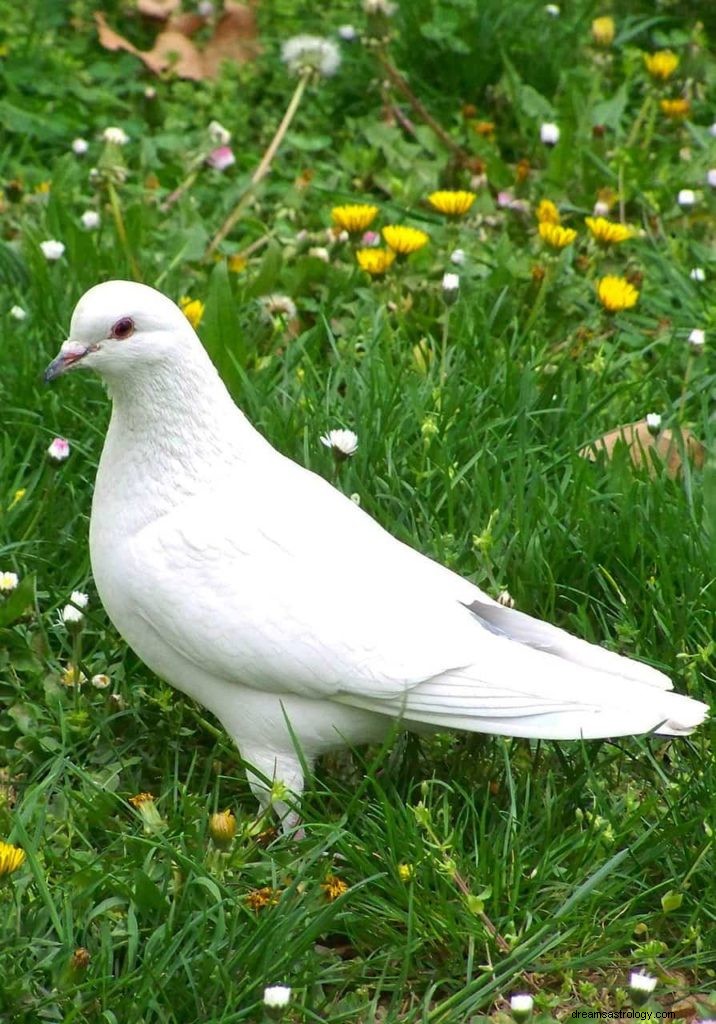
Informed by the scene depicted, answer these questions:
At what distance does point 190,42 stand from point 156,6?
0.18 m

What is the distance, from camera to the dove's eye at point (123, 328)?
2.76m

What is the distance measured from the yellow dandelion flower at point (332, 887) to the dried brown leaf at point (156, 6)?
3913 millimetres

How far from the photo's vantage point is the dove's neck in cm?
285

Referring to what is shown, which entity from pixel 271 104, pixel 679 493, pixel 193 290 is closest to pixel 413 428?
pixel 679 493

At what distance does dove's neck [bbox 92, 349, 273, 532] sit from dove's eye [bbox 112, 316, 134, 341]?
0.25ft

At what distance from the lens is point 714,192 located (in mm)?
4750

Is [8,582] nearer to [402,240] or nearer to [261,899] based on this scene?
[261,899]

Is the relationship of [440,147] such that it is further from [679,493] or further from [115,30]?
[679,493]

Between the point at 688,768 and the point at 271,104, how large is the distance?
129 inches

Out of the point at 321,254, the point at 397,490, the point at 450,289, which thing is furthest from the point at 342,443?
the point at 321,254

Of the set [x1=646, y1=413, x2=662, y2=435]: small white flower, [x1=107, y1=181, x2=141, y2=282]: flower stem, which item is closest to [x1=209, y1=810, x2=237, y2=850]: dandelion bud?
[x1=646, y1=413, x2=662, y2=435]: small white flower

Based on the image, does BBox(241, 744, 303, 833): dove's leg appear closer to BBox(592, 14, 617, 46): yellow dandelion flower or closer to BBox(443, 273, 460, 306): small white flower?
BBox(443, 273, 460, 306): small white flower

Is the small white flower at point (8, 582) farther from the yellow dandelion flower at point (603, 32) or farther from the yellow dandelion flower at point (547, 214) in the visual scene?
the yellow dandelion flower at point (603, 32)

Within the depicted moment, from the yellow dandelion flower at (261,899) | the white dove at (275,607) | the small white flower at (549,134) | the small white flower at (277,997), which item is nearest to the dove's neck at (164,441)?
the white dove at (275,607)
